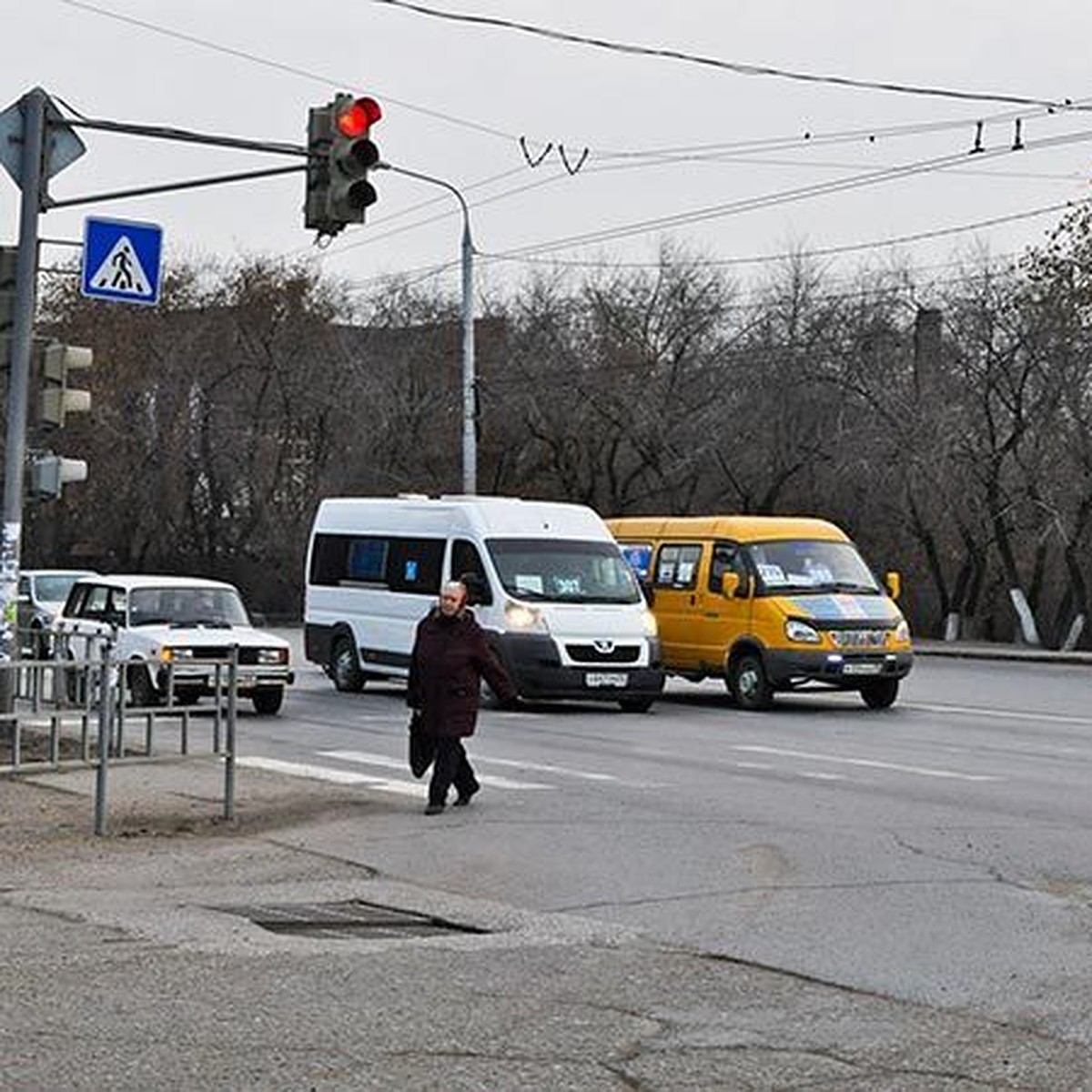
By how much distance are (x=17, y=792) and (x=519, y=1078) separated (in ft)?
30.9

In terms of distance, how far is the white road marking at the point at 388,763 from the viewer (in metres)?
17.5

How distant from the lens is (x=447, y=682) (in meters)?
15.2

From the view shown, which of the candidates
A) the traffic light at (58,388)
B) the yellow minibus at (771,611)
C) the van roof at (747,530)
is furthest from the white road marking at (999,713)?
the traffic light at (58,388)

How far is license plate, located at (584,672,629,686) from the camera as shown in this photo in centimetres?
2564

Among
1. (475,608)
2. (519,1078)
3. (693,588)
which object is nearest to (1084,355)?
(693,588)

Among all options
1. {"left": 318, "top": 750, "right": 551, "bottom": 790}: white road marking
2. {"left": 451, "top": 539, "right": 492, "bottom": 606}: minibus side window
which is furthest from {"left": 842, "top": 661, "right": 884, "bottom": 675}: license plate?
{"left": 318, "top": 750, "right": 551, "bottom": 790}: white road marking

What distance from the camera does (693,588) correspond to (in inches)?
1117

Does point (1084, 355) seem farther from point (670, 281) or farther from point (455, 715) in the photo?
point (455, 715)

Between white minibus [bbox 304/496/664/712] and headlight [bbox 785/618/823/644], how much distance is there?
1620 millimetres

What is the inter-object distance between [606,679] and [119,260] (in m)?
8.98

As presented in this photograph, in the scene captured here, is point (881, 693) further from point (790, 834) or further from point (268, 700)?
point (790, 834)

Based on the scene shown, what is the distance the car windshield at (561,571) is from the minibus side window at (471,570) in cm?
19

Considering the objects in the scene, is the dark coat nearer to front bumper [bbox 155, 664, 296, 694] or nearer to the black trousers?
the black trousers

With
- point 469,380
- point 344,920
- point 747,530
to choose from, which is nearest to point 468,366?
point 469,380
